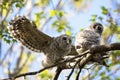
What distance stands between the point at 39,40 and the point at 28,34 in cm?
16

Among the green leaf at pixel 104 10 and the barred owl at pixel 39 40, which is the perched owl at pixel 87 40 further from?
the green leaf at pixel 104 10

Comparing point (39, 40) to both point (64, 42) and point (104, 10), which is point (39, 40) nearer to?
point (64, 42)

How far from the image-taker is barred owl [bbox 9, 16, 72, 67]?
475 cm

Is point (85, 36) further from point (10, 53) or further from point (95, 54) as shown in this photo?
point (10, 53)

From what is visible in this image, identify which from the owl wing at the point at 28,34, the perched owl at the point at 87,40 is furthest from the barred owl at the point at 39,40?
the perched owl at the point at 87,40

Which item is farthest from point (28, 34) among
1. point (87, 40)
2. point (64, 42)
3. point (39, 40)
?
point (87, 40)

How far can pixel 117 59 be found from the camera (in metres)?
8.70

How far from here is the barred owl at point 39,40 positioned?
4754 mm

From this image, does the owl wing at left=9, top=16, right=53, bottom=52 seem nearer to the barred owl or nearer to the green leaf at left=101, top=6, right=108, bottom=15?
the barred owl

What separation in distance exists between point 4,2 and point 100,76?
10.2 ft

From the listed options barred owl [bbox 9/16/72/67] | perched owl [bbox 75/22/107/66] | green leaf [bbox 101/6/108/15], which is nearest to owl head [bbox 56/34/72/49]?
barred owl [bbox 9/16/72/67]

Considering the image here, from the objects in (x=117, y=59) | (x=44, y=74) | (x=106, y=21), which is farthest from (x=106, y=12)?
(x=44, y=74)

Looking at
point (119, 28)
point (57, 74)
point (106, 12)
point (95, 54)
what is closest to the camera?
point (95, 54)

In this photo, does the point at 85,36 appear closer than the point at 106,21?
Yes
